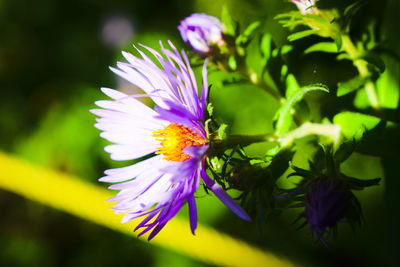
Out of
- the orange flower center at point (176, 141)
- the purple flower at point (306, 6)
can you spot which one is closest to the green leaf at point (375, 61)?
the purple flower at point (306, 6)

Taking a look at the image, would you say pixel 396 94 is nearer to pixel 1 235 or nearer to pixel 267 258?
pixel 267 258

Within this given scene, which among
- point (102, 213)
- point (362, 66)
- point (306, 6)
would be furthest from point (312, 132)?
point (102, 213)

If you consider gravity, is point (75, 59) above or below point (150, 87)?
above

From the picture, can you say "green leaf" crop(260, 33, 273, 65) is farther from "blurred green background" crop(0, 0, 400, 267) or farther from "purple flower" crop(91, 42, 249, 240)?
"blurred green background" crop(0, 0, 400, 267)

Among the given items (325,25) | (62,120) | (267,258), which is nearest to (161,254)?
(267,258)

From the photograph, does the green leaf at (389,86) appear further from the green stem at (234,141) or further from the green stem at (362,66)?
the green stem at (234,141)

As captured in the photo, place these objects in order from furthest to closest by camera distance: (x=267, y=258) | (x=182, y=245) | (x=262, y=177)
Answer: (x=182, y=245) < (x=267, y=258) < (x=262, y=177)
